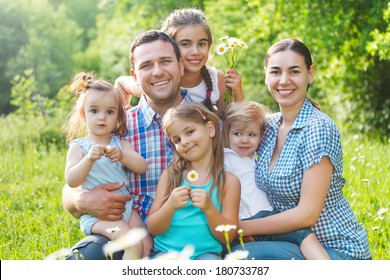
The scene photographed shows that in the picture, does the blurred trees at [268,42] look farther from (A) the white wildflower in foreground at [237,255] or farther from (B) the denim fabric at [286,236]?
(A) the white wildflower in foreground at [237,255]

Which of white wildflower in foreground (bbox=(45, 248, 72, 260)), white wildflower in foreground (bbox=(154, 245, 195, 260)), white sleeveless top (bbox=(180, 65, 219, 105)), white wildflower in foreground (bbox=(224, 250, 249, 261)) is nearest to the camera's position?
white wildflower in foreground (bbox=(224, 250, 249, 261))

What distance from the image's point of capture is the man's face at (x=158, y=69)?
4086mm

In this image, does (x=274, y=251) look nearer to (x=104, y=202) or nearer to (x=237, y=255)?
(x=237, y=255)

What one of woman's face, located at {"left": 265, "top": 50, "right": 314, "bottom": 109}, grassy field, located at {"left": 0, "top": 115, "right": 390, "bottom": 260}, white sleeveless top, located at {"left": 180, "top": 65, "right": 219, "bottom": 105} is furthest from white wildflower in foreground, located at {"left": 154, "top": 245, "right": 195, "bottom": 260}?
white sleeveless top, located at {"left": 180, "top": 65, "right": 219, "bottom": 105}

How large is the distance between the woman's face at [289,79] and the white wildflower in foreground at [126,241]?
1.16 meters

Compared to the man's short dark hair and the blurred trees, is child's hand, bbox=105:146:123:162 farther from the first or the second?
the blurred trees

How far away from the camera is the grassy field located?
468 centimetres

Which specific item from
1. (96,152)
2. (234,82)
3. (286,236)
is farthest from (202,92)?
(286,236)

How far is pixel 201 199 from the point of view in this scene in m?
3.46

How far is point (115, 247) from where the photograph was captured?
3.64 meters

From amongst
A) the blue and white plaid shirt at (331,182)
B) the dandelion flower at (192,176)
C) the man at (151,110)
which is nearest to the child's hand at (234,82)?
the man at (151,110)

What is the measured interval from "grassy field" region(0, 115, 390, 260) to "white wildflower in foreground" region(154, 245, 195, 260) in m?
1.22
